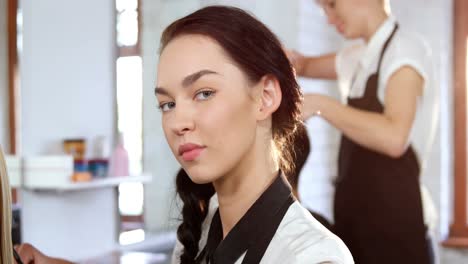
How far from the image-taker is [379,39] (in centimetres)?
137

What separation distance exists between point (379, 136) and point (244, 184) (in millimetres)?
600

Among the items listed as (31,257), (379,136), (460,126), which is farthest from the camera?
(460,126)

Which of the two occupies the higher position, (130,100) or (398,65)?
(398,65)

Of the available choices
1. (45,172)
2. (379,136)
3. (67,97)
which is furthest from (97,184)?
(379,136)

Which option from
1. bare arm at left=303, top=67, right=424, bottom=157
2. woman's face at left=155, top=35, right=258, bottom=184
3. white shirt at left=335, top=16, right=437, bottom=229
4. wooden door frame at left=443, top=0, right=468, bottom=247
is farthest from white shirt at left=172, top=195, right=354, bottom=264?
wooden door frame at left=443, top=0, right=468, bottom=247

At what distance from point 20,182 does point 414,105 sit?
1.04m

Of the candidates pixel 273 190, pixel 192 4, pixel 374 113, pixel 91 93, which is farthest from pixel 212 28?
pixel 192 4

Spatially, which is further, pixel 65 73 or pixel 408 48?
pixel 65 73

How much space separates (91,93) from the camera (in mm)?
1803

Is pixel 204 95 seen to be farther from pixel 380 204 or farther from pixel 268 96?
pixel 380 204

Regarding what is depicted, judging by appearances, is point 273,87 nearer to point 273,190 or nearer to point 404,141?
point 273,190

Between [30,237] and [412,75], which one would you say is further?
[30,237]

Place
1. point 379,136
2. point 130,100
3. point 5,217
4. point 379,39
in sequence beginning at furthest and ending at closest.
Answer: point 130,100 → point 379,39 → point 379,136 → point 5,217

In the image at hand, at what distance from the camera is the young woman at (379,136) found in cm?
126
